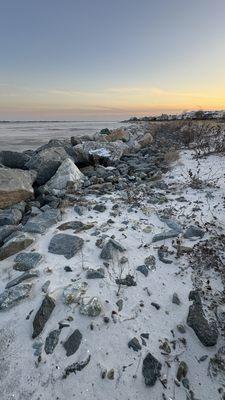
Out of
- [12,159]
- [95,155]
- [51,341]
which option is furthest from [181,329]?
[12,159]

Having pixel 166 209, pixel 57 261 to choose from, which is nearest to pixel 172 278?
pixel 57 261

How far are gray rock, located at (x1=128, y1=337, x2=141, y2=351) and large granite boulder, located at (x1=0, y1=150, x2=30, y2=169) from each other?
8298 mm

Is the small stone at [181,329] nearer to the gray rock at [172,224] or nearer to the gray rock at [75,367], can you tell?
the gray rock at [75,367]

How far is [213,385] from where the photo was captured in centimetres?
293

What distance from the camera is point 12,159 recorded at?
1053 cm

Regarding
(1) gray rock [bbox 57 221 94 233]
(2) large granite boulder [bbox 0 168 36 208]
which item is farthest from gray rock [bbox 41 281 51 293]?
(2) large granite boulder [bbox 0 168 36 208]

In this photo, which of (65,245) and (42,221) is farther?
(42,221)

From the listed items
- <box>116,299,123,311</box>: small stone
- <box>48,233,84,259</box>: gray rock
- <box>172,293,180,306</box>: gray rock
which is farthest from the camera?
<box>48,233,84,259</box>: gray rock

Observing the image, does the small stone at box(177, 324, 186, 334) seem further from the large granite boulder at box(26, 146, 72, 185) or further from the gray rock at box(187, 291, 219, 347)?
the large granite boulder at box(26, 146, 72, 185)

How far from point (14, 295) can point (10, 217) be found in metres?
2.46

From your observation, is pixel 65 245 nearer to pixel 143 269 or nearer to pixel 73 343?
pixel 143 269

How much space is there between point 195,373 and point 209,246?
2.16 metres

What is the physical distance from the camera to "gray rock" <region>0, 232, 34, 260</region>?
15.6ft

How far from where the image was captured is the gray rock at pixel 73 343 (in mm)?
3209
